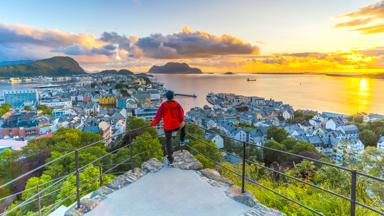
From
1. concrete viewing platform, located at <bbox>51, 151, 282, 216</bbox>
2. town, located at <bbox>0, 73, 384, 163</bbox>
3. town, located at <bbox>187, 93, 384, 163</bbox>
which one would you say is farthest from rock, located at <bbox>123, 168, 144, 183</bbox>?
town, located at <bbox>187, 93, 384, 163</bbox>

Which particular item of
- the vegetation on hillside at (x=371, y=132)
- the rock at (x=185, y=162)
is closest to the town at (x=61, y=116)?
the rock at (x=185, y=162)

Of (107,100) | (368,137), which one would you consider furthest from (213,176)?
(107,100)

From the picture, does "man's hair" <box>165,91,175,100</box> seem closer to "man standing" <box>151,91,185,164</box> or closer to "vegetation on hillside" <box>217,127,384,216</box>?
"man standing" <box>151,91,185,164</box>

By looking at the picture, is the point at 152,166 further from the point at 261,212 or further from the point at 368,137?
the point at 368,137

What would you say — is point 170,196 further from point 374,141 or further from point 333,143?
point 374,141

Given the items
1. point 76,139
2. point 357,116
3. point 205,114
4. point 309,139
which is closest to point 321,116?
point 357,116

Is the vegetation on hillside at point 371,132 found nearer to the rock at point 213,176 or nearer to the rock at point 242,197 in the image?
the rock at point 213,176

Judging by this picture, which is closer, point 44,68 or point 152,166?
point 152,166
